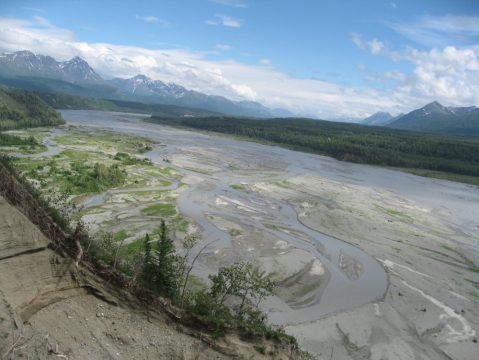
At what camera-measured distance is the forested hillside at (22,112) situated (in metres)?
146

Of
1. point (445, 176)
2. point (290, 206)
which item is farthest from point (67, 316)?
point (445, 176)

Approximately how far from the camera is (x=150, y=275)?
2645cm

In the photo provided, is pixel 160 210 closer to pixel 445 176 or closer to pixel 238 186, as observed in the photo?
pixel 238 186

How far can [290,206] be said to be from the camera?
70.6 m

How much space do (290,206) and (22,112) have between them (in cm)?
14010

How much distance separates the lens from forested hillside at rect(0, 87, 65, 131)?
480ft

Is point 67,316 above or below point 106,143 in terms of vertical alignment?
above

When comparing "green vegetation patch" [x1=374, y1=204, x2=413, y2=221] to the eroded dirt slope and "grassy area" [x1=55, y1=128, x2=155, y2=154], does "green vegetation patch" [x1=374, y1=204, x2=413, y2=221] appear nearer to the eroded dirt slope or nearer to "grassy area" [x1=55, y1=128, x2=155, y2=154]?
the eroded dirt slope

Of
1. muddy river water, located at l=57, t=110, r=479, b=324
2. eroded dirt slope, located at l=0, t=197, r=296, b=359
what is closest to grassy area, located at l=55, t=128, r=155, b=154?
muddy river water, located at l=57, t=110, r=479, b=324

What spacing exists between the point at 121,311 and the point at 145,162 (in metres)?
80.0

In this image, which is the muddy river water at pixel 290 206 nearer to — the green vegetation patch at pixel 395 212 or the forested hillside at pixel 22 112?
the green vegetation patch at pixel 395 212

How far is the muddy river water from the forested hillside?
5688 centimetres

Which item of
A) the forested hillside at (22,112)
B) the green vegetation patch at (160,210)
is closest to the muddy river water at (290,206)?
the green vegetation patch at (160,210)

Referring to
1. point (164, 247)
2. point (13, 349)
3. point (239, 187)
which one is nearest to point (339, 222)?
point (239, 187)
